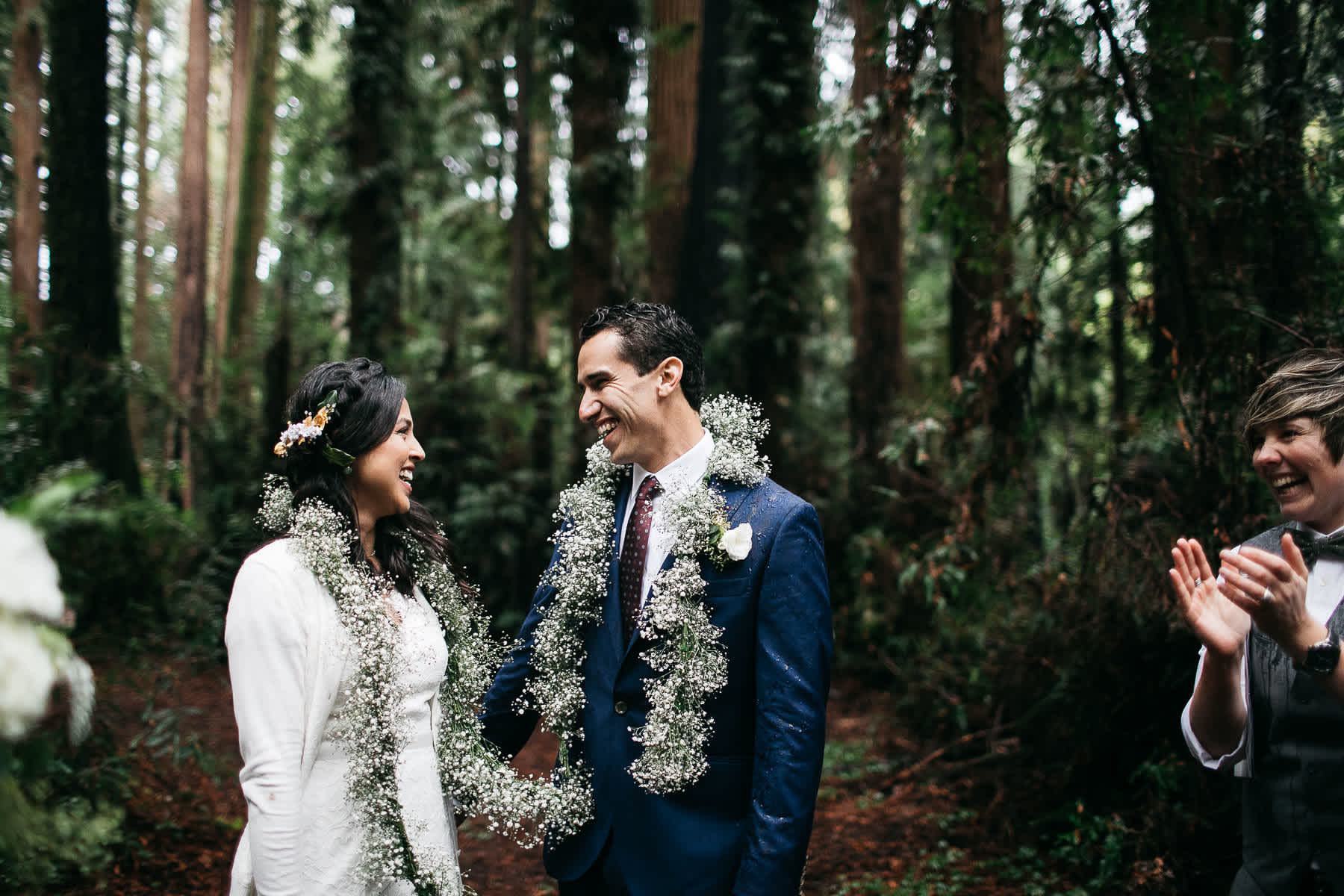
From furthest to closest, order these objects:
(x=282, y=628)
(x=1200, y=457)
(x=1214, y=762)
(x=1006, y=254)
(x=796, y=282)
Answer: (x=796, y=282) < (x=1006, y=254) < (x=1200, y=457) < (x=1214, y=762) < (x=282, y=628)

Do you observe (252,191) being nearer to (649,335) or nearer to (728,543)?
(649,335)

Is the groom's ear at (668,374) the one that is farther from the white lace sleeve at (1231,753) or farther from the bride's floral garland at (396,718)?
the white lace sleeve at (1231,753)

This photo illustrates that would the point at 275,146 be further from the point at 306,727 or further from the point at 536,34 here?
the point at 306,727

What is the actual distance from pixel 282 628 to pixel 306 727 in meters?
0.26

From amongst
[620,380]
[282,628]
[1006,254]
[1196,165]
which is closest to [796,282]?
[1006,254]

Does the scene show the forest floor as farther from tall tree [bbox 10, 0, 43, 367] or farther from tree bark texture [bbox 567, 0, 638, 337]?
tall tree [bbox 10, 0, 43, 367]

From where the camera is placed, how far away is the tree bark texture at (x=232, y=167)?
506 inches

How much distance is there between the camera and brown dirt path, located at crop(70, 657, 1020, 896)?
4.58 meters

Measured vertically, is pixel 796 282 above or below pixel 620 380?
above

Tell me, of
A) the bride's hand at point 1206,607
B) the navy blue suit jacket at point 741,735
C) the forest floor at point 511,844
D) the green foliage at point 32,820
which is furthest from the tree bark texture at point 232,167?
the bride's hand at point 1206,607

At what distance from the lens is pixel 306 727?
7.39 ft

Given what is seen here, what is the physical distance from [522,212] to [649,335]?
26.8 feet

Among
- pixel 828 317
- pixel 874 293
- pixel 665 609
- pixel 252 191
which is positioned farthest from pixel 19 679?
pixel 828 317

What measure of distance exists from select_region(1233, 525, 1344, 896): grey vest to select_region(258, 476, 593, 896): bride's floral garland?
70.2 inches
